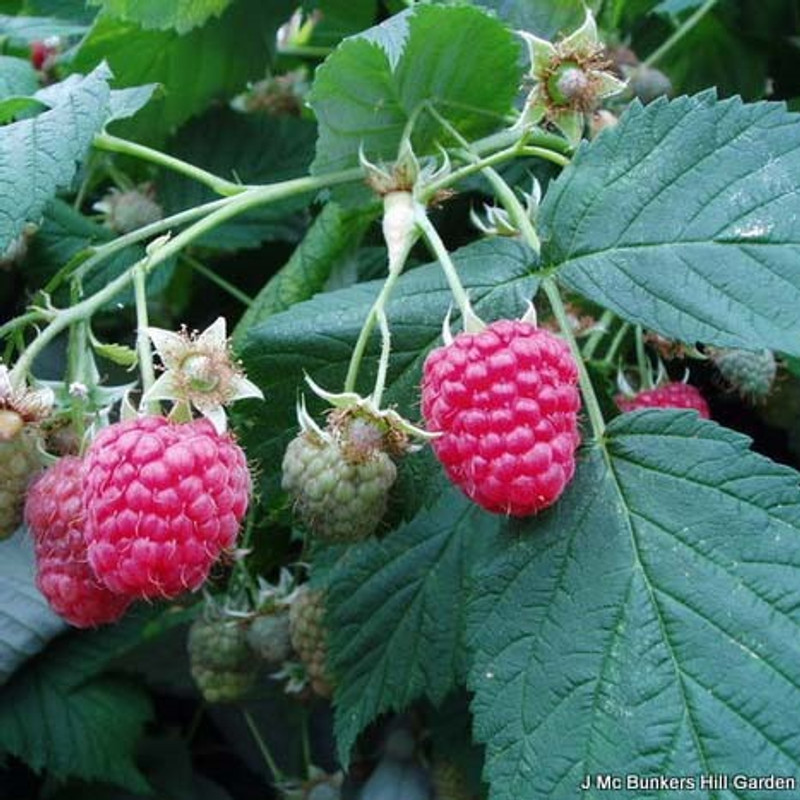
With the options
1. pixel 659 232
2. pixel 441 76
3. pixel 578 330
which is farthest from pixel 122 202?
pixel 659 232

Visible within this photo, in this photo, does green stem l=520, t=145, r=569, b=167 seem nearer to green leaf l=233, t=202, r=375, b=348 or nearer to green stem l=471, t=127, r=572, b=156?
green stem l=471, t=127, r=572, b=156

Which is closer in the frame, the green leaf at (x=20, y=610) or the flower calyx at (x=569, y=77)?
the flower calyx at (x=569, y=77)

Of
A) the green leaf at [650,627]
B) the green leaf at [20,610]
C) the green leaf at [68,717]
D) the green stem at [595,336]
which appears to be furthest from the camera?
the green leaf at [68,717]

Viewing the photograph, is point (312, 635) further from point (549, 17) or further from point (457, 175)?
point (549, 17)

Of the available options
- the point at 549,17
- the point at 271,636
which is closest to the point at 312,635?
the point at 271,636

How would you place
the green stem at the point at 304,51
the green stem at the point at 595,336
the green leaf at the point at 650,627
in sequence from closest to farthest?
the green leaf at the point at 650,627, the green stem at the point at 595,336, the green stem at the point at 304,51

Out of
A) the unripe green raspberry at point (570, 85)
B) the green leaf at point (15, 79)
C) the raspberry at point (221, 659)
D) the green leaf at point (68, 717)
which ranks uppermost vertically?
the unripe green raspberry at point (570, 85)

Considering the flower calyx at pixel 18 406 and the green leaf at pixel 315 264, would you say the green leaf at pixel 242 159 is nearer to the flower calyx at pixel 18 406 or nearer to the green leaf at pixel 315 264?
the green leaf at pixel 315 264

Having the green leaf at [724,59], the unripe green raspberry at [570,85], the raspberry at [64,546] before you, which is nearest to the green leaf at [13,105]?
the raspberry at [64,546]

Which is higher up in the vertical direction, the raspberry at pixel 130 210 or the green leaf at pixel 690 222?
the green leaf at pixel 690 222
